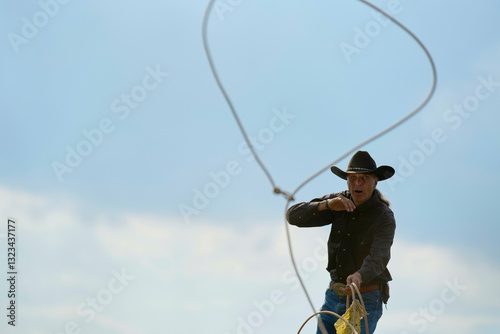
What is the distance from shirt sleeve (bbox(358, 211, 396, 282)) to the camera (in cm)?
439

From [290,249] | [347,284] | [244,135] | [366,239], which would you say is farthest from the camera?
[366,239]

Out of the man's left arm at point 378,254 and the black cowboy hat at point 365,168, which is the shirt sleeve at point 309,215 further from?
the man's left arm at point 378,254

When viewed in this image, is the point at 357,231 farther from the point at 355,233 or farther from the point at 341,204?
the point at 341,204

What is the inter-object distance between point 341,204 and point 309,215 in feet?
1.24

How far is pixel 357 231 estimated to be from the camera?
4.70 metres

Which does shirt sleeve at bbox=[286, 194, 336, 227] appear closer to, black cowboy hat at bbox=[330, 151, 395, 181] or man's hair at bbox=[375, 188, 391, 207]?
black cowboy hat at bbox=[330, 151, 395, 181]

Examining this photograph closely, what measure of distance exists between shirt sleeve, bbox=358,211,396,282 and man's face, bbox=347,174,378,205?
20 centimetres

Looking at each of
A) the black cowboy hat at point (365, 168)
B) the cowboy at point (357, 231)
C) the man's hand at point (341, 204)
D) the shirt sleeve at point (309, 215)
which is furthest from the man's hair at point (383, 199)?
the man's hand at point (341, 204)

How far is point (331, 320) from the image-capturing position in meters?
4.65

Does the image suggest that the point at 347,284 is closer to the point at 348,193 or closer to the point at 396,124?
the point at 348,193

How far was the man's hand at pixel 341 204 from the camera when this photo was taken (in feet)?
14.4

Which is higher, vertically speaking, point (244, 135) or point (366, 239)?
point (244, 135)

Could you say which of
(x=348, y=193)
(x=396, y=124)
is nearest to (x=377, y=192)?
(x=348, y=193)

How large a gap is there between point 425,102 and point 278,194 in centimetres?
118
